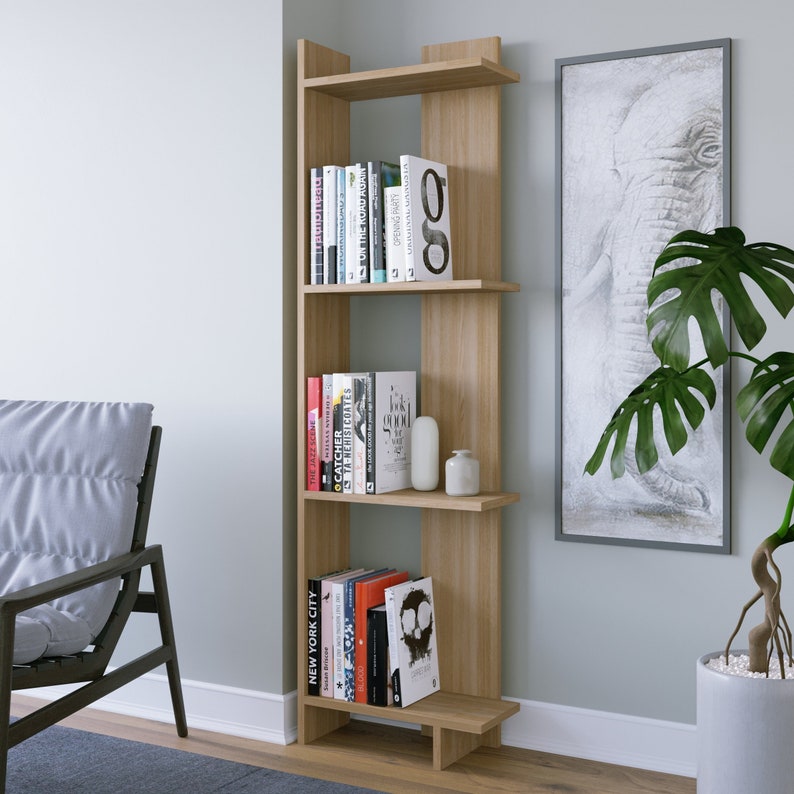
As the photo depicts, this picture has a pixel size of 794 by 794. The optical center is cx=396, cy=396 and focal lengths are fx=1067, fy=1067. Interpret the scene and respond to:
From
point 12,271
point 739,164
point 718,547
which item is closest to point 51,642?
point 12,271

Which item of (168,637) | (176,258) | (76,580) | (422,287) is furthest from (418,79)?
(168,637)

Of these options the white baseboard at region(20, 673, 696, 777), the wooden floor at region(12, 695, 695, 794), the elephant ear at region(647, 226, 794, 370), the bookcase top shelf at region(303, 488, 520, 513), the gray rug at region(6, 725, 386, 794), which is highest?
the elephant ear at region(647, 226, 794, 370)

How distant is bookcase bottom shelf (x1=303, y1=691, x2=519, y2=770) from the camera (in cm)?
266

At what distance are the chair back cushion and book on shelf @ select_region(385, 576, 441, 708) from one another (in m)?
0.71

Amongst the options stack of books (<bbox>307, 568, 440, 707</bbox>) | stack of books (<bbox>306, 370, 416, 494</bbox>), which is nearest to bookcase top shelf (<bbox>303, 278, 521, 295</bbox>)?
stack of books (<bbox>306, 370, 416, 494</bbox>)

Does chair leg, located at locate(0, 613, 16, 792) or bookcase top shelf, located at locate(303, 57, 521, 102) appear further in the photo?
A: bookcase top shelf, located at locate(303, 57, 521, 102)

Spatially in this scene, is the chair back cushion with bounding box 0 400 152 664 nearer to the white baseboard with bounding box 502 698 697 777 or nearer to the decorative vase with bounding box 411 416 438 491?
the decorative vase with bounding box 411 416 438 491

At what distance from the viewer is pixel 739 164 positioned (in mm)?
2557

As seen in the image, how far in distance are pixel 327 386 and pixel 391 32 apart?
3.40ft

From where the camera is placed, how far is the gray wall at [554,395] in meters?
2.54

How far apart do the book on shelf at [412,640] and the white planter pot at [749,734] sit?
2.73 feet

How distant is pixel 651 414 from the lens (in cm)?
230

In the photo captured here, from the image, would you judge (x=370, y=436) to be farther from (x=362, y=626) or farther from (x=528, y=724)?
(x=528, y=724)

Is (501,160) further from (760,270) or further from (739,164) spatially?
(760,270)
